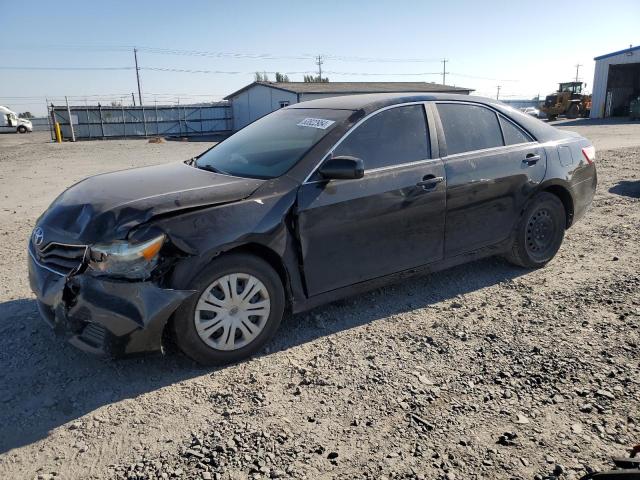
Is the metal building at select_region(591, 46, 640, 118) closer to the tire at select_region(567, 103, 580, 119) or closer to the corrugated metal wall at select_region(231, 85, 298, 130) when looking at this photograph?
the tire at select_region(567, 103, 580, 119)

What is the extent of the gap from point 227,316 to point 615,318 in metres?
3.03

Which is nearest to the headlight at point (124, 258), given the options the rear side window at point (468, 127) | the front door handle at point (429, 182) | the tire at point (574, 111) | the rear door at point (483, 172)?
the front door handle at point (429, 182)

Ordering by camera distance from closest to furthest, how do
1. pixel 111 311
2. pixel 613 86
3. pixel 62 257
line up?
pixel 111 311 < pixel 62 257 < pixel 613 86

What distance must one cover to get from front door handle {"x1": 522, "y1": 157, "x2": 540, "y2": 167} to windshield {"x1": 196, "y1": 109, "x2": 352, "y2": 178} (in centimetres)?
192

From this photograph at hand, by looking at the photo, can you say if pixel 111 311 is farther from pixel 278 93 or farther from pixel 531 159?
pixel 278 93

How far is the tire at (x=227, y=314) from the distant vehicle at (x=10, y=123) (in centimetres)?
5009

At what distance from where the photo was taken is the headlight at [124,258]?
9.72 feet

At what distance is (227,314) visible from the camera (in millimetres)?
3270

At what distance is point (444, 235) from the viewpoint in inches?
168

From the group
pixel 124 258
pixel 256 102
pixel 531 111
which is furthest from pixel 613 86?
pixel 124 258

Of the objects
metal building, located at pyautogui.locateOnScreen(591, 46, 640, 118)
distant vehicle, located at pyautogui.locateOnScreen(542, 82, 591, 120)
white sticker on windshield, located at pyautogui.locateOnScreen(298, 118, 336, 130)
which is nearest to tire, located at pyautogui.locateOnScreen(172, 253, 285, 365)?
white sticker on windshield, located at pyautogui.locateOnScreen(298, 118, 336, 130)

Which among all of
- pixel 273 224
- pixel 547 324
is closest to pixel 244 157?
pixel 273 224

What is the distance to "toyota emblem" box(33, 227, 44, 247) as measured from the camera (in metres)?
3.36

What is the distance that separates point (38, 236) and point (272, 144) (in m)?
1.85
